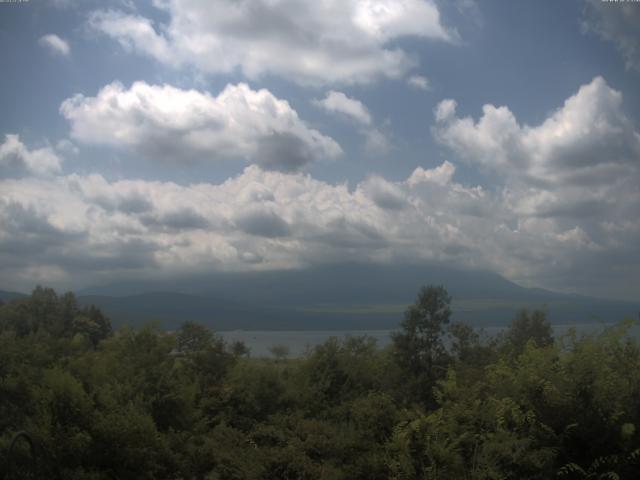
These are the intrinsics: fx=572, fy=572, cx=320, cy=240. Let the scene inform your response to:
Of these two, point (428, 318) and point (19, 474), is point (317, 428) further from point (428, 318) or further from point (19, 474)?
point (428, 318)

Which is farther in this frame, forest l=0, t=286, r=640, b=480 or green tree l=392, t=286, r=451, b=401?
green tree l=392, t=286, r=451, b=401

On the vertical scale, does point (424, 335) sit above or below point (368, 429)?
above

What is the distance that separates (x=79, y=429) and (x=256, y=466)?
4.54 meters

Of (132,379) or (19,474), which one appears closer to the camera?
(19,474)

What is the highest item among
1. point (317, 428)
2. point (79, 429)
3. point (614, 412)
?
point (614, 412)

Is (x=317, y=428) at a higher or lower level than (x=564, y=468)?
lower

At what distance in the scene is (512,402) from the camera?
1136 cm

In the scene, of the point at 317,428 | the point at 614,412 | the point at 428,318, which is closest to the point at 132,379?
the point at 317,428

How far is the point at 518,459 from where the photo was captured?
1043 centimetres

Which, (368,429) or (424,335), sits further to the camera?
(424,335)

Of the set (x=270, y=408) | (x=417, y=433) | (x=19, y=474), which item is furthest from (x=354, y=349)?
(x=19, y=474)

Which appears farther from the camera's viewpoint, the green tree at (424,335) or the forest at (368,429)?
the green tree at (424,335)

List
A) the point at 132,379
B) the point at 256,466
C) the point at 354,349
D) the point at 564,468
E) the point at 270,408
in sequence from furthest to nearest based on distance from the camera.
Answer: the point at 354,349 → the point at 270,408 → the point at 132,379 → the point at 256,466 → the point at 564,468

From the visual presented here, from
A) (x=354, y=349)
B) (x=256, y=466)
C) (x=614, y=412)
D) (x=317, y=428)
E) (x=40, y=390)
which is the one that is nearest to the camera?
(x=614, y=412)
